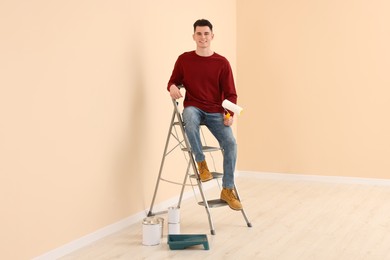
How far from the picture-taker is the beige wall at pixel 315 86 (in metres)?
5.20

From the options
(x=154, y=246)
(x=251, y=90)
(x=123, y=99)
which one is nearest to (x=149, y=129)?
(x=123, y=99)

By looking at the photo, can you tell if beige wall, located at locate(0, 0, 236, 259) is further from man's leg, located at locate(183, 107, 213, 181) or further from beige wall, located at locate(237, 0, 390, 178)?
beige wall, located at locate(237, 0, 390, 178)

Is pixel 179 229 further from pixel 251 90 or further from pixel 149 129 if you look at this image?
pixel 251 90

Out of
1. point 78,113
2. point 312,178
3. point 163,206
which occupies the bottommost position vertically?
point 312,178

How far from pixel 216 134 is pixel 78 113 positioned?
103 centimetres

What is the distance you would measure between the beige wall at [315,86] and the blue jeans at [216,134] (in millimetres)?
1835

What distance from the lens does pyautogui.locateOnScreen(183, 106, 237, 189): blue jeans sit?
3.75 metres

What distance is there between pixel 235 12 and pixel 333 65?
1154mm

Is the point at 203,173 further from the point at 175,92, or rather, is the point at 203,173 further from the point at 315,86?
the point at 315,86

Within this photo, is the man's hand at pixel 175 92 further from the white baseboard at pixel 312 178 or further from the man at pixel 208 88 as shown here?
the white baseboard at pixel 312 178

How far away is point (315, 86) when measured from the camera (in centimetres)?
545

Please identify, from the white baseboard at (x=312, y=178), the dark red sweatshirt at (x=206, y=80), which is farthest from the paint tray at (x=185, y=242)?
the white baseboard at (x=312, y=178)

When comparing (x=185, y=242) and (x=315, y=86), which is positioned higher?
(x=315, y=86)

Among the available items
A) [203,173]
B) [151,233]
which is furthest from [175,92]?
[151,233]
